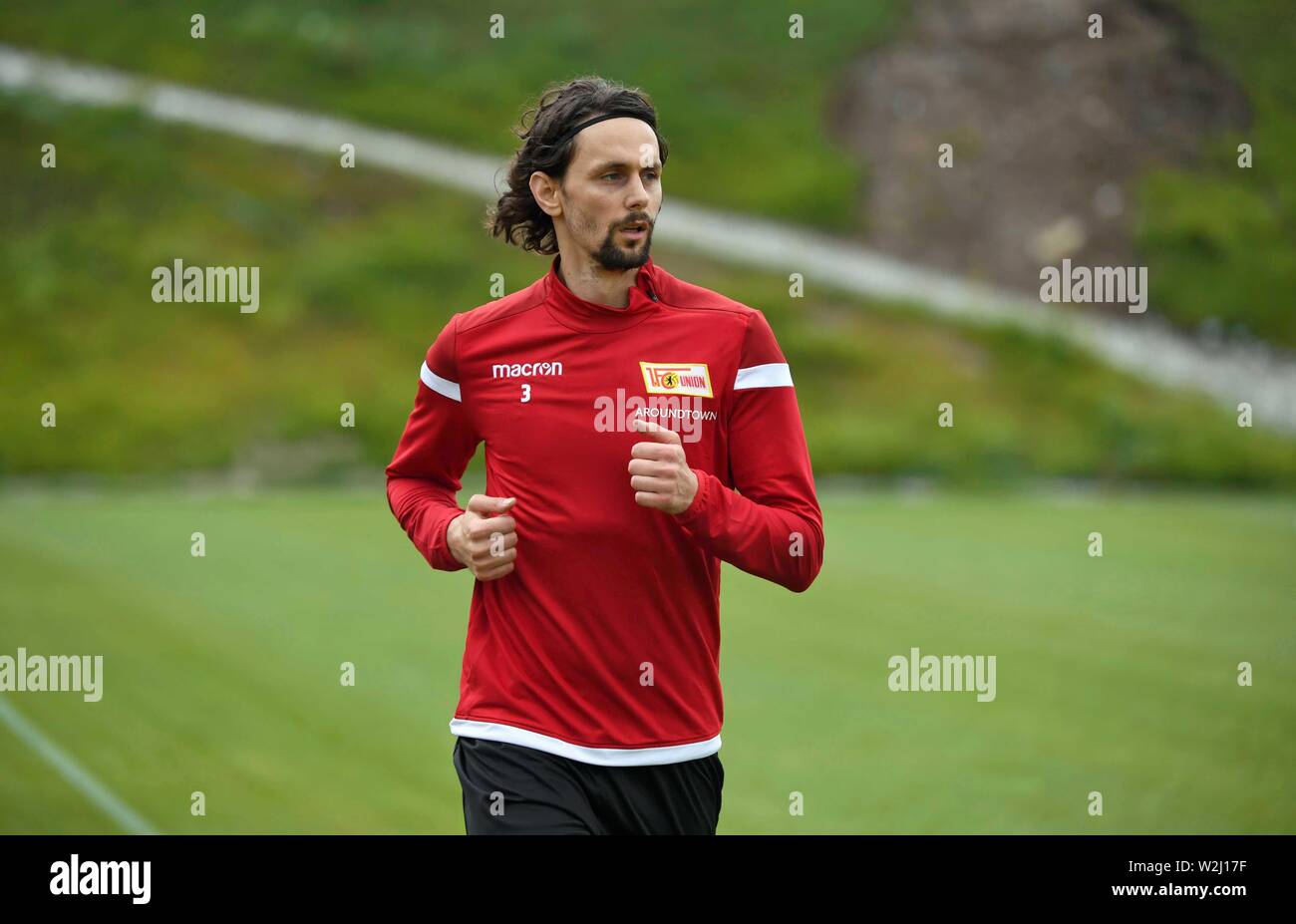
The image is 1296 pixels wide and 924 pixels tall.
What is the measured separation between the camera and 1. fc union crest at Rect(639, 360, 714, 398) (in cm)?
441

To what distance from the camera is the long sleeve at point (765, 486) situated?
4242 mm

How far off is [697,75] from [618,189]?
33.9 meters

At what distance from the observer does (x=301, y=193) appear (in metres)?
34.2

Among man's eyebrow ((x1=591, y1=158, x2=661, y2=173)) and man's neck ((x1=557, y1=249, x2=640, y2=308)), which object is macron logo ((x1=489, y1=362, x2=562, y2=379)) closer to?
man's neck ((x1=557, y1=249, x2=640, y2=308))

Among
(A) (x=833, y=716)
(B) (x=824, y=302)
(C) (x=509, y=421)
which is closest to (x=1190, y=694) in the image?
(A) (x=833, y=716)

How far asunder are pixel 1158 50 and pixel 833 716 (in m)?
28.5

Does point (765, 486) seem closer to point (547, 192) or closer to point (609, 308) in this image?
point (609, 308)

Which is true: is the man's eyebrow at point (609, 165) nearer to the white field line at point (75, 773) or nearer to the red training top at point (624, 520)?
the red training top at point (624, 520)

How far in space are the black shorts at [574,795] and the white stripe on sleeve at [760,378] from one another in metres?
1.01

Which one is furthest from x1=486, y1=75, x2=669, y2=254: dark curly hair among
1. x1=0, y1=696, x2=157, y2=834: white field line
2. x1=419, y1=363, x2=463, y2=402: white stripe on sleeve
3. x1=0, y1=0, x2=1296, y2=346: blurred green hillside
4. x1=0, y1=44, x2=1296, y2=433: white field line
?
x1=0, y1=0, x2=1296, y2=346: blurred green hillside

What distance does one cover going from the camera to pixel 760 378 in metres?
4.46

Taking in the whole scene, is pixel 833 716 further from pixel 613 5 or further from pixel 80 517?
pixel 613 5

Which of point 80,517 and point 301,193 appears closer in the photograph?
point 80,517
